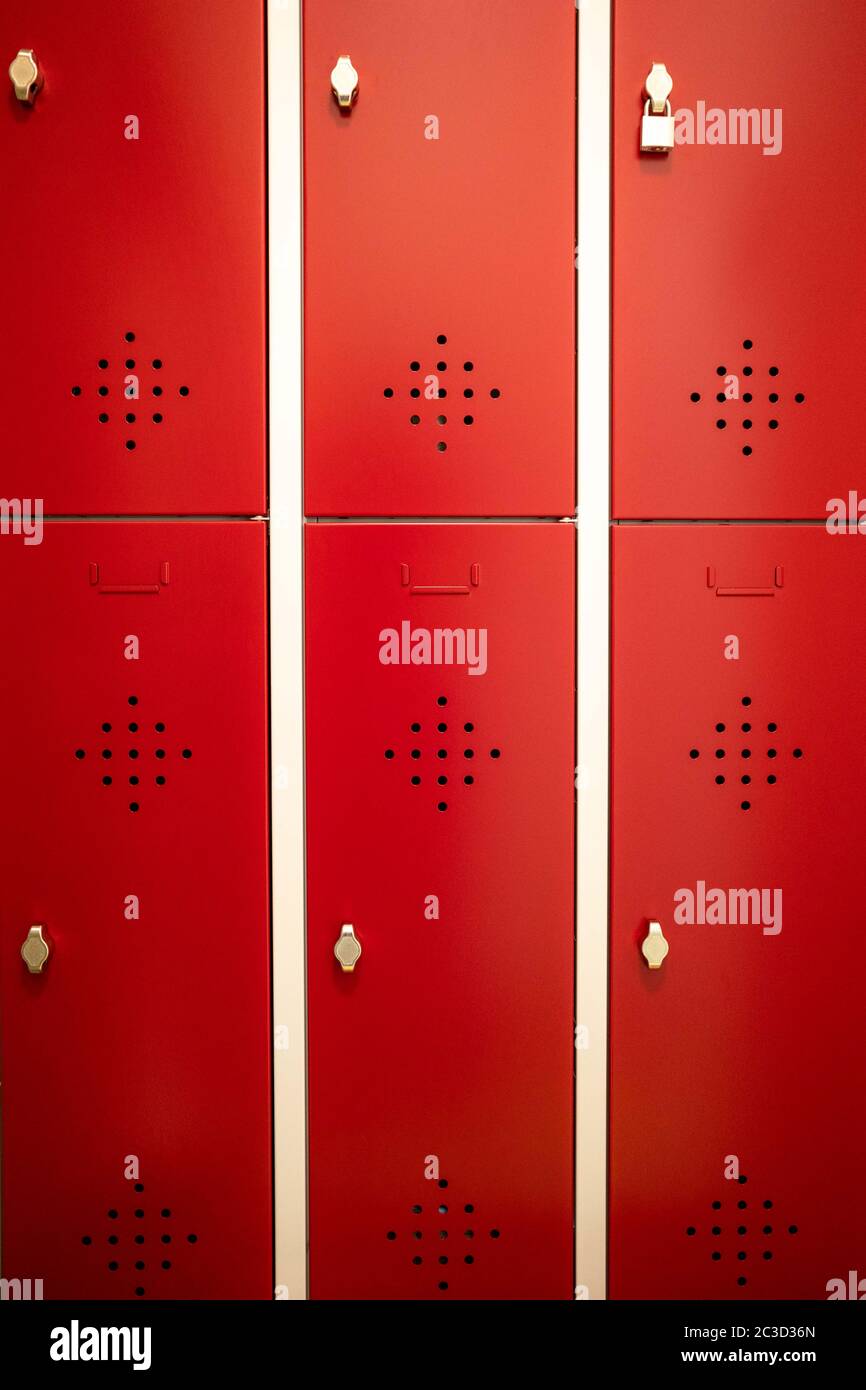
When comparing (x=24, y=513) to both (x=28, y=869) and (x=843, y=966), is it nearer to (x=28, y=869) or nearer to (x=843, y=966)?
(x=28, y=869)

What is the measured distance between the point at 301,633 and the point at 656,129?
104 cm

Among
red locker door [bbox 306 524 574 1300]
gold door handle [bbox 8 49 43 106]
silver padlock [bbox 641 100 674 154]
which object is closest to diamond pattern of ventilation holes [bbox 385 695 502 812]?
red locker door [bbox 306 524 574 1300]

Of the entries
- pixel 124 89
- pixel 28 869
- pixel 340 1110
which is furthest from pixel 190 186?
pixel 340 1110

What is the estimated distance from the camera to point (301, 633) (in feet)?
5.11

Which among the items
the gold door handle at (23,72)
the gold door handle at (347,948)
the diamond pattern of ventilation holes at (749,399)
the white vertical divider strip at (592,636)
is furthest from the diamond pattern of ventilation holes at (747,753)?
the gold door handle at (23,72)

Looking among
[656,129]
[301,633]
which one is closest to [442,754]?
[301,633]

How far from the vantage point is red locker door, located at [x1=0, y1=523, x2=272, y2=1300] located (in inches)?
61.3

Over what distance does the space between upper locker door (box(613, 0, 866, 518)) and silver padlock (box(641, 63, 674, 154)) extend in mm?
23

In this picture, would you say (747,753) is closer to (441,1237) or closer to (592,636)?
(592,636)

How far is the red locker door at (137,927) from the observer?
156 centimetres

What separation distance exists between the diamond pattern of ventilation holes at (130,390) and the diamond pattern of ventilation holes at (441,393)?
15.3 inches

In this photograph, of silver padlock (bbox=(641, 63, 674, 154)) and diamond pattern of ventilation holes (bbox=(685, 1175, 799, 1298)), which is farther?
diamond pattern of ventilation holes (bbox=(685, 1175, 799, 1298))

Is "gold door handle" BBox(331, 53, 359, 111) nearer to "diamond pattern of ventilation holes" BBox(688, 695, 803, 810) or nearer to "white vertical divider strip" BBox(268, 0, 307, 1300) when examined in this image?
"white vertical divider strip" BBox(268, 0, 307, 1300)

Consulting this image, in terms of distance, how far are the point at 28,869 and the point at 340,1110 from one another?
0.70m
